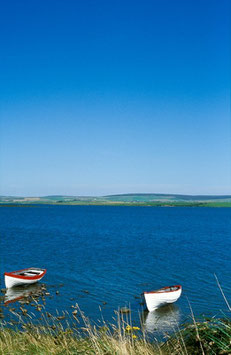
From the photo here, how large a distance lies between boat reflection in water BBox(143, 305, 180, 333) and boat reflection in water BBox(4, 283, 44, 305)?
9422 mm

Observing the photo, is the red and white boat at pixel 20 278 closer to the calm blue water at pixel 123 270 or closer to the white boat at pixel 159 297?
the calm blue water at pixel 123 270

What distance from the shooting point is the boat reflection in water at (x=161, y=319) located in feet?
63.3

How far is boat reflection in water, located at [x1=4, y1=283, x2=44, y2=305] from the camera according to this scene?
25109mm


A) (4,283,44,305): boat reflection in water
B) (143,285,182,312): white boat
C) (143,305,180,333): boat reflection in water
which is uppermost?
(143,285,182,312): white boat

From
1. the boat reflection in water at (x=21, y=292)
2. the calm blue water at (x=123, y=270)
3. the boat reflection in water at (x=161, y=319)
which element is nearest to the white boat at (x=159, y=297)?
the boat reflection in water at (x=161, y=319)

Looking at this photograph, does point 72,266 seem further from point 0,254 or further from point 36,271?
point 0,254

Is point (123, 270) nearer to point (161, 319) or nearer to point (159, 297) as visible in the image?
point (159, 297)

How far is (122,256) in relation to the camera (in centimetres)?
4547

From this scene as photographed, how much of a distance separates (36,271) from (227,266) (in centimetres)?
2282

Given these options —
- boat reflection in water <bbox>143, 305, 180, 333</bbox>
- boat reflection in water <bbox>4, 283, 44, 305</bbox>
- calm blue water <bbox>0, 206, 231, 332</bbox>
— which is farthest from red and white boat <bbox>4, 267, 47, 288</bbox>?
boat reflection in water <bbox>143, 305, 180, 333</bbox>

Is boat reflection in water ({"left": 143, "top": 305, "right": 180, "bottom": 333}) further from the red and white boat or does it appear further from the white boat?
the red and white boat

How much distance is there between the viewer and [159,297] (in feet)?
74.7

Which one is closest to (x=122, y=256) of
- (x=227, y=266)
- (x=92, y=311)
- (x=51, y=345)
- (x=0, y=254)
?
(x=227, y=266)

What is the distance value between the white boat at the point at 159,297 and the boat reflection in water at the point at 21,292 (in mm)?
9101
